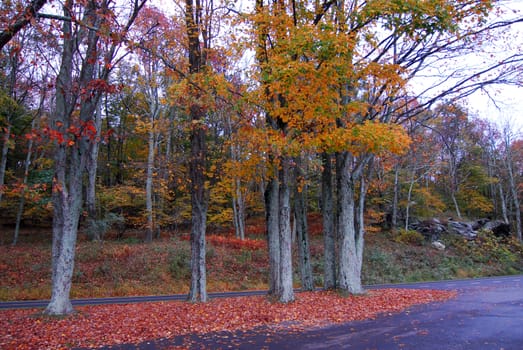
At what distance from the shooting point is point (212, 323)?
879 centimetres

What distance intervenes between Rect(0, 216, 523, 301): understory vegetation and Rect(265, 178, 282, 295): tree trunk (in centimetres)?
697

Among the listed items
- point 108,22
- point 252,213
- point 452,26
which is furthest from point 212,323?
point 252,213

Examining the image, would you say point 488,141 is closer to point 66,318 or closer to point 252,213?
point 252,213

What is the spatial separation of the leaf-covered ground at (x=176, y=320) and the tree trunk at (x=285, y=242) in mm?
383

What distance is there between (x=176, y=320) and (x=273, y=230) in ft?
14.7

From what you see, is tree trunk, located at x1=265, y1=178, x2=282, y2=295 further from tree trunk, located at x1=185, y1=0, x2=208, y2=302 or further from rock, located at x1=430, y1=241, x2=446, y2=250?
rock, located at x1=430, y1=241, x2=446, y2=250

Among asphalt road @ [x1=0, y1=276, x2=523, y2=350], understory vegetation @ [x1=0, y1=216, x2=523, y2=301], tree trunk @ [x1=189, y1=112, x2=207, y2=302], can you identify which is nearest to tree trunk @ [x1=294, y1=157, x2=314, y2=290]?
tree trunk @ [x1=189, y1=112, x2=207, y2=302]

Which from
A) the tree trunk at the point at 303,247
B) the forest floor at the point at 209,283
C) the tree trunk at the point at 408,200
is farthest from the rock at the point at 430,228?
the tree trunk at the point at 303,247

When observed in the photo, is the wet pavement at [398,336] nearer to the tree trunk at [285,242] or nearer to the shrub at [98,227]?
the tree trunk at [285,242]

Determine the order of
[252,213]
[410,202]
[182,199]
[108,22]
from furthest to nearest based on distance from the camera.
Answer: [252,213] → [410,202] → [182,199] → [108,22]

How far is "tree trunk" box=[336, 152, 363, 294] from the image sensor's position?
42.4 feet

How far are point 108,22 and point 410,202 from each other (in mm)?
32467

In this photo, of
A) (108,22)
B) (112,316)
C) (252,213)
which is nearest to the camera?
(108,22)

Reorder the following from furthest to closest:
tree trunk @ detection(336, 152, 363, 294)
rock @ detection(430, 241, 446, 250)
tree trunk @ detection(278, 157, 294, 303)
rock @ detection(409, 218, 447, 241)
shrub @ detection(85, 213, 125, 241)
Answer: rock @ detection(409, 218, 447, 241), rock @ detection(430, 241, 446, 250), shrub @ detection(85, 213, 125, 241), tree trunk @ detection(336, 152, 363, 294), tree trunk @ detection(278, 157, 294, 303)
